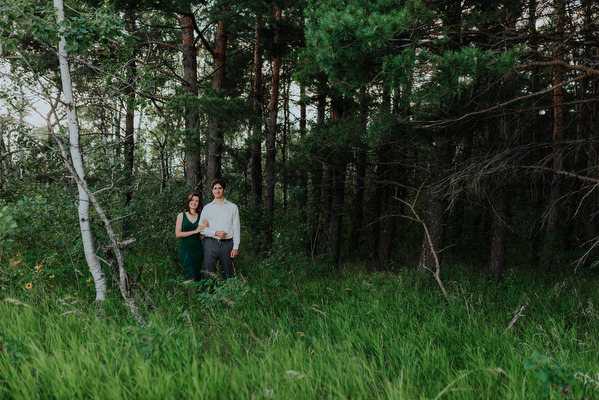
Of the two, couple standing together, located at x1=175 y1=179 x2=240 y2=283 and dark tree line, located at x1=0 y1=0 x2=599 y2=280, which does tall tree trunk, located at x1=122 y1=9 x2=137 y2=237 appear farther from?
couple standing together, located at x1=175 y1=179 x2=240 y2=283

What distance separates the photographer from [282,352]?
2.45 m

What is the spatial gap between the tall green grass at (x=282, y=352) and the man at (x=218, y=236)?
0.72 meters

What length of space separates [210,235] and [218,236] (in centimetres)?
14

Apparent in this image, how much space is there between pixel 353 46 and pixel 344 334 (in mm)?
3197

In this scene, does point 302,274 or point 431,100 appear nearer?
point 431,100

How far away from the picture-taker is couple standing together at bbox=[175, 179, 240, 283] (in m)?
4.54

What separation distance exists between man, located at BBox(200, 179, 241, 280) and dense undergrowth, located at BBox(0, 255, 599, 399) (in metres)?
0.65

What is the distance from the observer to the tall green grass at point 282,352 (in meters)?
2.02

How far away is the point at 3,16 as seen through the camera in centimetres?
298

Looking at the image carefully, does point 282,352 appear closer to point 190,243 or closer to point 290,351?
point 290,351

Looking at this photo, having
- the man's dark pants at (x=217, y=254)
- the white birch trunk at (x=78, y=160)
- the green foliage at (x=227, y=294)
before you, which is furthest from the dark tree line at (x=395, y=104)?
the green foliage at (x=227, y=294)

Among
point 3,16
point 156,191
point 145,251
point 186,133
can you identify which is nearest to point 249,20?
point 186,133

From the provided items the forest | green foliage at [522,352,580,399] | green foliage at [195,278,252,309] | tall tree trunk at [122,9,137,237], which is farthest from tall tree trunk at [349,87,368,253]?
green foliage at [522,352,580,399]

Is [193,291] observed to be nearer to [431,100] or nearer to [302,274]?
[302,274]
